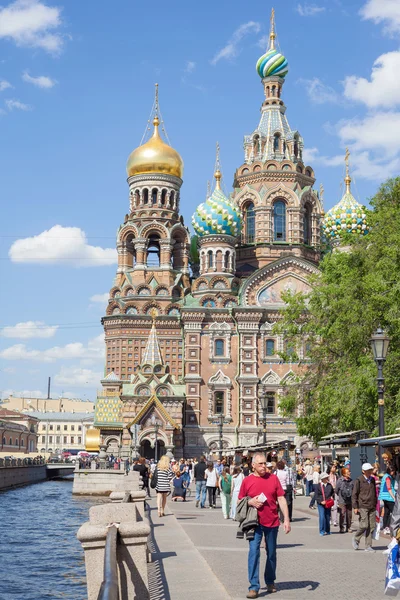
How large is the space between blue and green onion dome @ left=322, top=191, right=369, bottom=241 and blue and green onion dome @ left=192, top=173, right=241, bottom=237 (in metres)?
7.34

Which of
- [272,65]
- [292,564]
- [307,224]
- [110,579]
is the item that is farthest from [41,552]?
[272,65]

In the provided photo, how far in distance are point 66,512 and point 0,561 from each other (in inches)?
556

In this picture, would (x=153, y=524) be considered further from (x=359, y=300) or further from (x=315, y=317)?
(x=315, y=317)

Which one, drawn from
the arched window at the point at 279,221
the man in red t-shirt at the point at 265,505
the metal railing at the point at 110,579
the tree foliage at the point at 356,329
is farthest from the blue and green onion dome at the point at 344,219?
the metal railing at the point at 110,579

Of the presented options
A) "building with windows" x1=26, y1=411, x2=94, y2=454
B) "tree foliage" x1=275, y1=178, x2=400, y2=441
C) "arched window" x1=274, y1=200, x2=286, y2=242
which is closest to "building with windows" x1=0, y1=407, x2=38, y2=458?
"building with windows" x1=26, y1=411, x2=94, y2=454

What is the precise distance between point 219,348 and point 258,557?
155 feet

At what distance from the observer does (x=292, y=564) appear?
40.6 ft

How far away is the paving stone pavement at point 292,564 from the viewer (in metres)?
9.80

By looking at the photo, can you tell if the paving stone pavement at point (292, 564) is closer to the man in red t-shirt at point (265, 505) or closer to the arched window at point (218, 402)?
the man in red t-shirt at point (265, 505)

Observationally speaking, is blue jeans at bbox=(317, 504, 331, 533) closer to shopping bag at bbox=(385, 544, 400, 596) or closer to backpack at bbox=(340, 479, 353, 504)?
backpack at bbox=(340, 479, 353, 504)

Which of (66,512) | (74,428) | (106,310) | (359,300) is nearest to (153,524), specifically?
(359,300)

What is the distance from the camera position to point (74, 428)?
12800cm

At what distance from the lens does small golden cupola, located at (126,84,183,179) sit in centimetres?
6303

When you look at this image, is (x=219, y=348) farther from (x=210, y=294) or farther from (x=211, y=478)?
(x=211, y=478)
